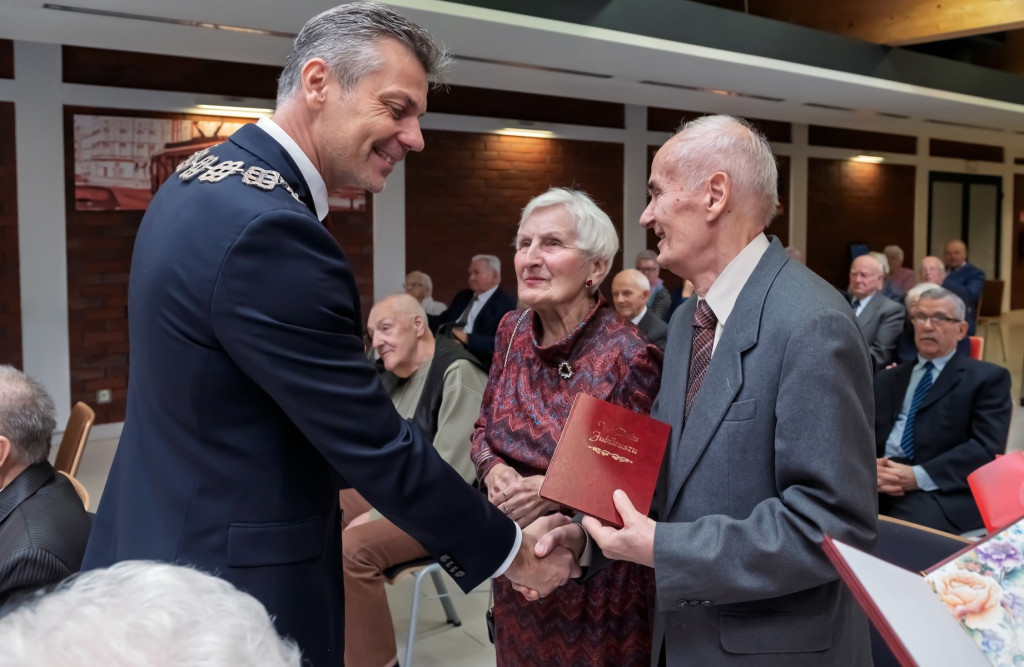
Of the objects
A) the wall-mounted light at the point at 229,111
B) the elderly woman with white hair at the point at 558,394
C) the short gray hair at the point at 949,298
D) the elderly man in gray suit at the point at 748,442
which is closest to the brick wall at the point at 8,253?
the wall-mounted light at the point at 229,111

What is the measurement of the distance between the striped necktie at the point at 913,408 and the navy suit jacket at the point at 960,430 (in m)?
0.04

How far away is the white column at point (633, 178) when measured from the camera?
37.8 ft

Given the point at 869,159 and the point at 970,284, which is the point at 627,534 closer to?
the point at 970,284

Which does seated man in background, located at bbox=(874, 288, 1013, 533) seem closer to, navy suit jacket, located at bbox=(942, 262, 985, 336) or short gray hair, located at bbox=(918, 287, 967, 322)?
short gray hair, located at bbox=(918, 287, 967, 322)

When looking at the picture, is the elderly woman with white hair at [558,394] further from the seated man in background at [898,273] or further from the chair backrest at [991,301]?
the chair backrest at [991,301]

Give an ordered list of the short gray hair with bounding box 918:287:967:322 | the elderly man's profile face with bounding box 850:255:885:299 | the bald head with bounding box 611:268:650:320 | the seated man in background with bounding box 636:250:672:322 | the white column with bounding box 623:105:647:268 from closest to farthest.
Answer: the short gray hair with bounding box 918:287:967:322, the bald head with bounding box 611:268:650:320, the elderly man's profile face with bounding box 850:255:885:299, the seated man in background with bounding box 636:250:672:322, the white column with bounding box 623:105:647:268

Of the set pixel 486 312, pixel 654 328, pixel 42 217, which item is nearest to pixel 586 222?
pixel 654 328

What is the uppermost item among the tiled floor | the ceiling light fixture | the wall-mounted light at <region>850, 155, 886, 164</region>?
the wall-mounted light at <region>850, 155, 886, 164</region>

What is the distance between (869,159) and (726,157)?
14423 millimetres

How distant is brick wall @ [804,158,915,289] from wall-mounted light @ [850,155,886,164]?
7cm

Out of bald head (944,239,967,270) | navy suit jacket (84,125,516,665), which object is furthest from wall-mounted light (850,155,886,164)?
navy suit jacket (84,125,516,665)

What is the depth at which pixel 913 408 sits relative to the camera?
3824 millimetres

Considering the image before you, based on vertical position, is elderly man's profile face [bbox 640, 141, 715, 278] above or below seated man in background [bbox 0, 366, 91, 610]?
above

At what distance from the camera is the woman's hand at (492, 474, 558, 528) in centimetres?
199
